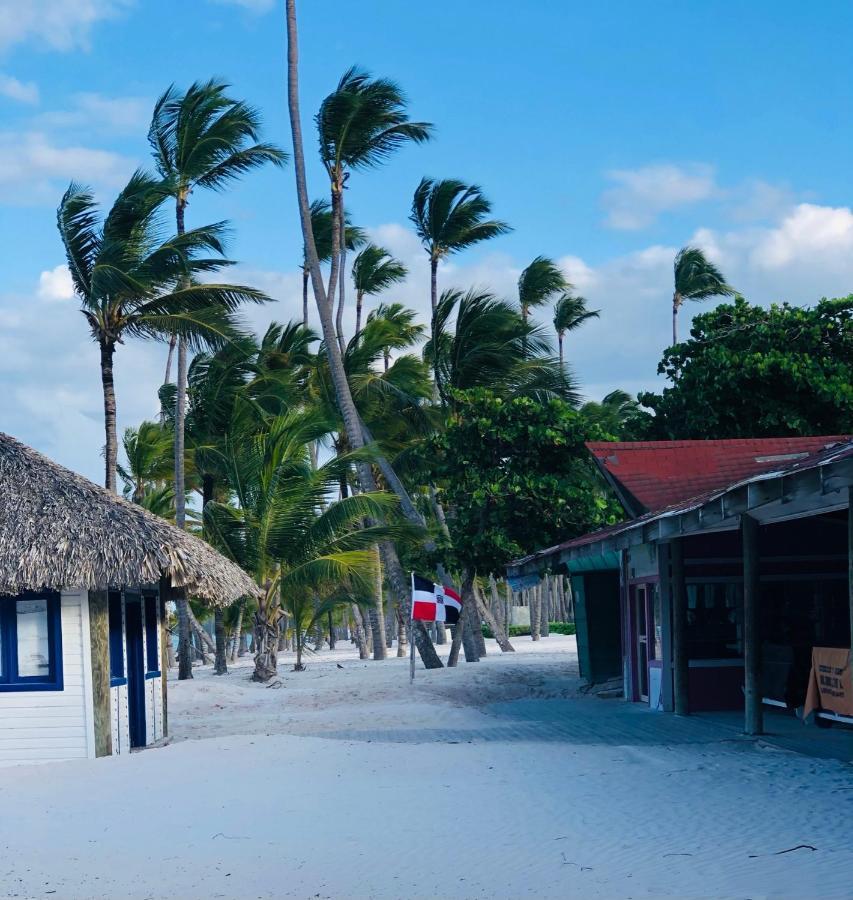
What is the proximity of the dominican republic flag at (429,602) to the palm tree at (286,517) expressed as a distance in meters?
1.58

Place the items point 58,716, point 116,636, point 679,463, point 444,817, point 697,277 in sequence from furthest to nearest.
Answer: point 697,277
point 679,463
point 116,636
point 58,716
point 444,817

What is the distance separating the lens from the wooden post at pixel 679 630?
15.7 metres

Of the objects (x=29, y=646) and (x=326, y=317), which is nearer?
(x=29, y=646)

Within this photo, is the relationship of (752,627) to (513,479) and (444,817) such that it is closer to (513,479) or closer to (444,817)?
(444,817)

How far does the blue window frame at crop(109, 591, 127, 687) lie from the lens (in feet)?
46.2

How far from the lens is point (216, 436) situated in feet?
101

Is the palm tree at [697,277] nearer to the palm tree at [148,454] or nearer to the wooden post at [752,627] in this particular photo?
the palm tree at [148,454]

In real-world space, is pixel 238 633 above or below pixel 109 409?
below

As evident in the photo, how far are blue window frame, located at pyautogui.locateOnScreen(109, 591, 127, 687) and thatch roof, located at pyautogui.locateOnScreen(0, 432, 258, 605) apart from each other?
63cm

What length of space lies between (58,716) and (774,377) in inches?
710

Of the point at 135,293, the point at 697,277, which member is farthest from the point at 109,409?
the point at 697,277

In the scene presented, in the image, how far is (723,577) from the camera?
53.2 ft

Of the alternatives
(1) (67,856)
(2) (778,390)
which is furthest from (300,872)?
(2) (778,390)

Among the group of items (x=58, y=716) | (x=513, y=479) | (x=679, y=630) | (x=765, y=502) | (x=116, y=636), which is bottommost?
(x=58, y=716)
